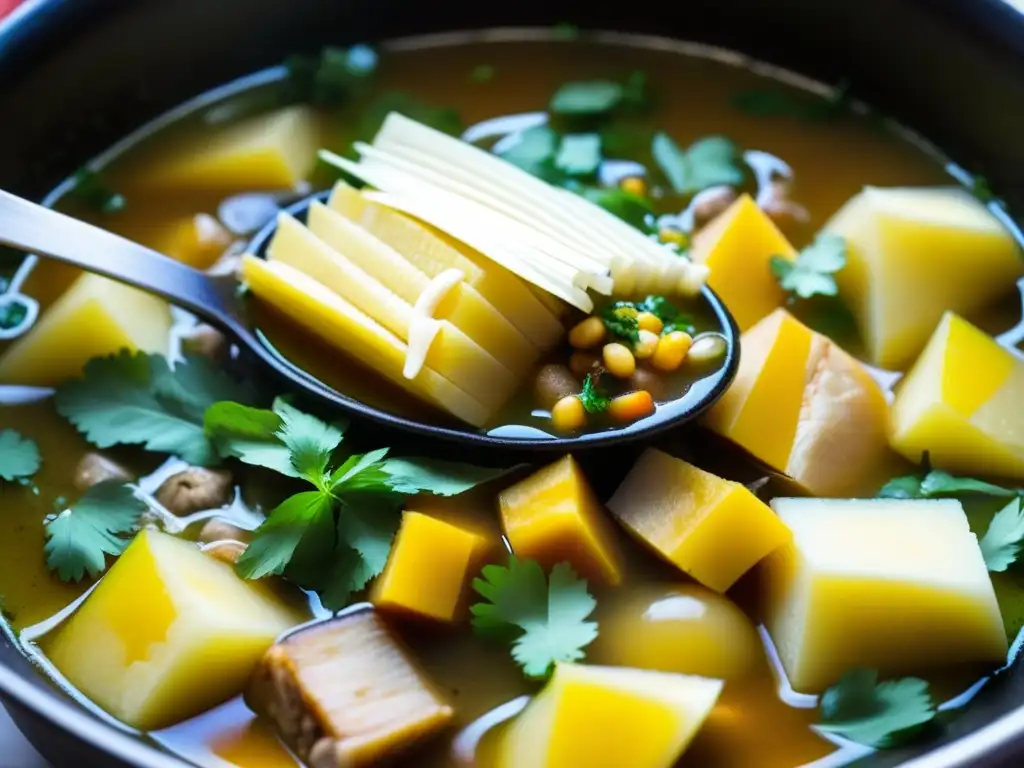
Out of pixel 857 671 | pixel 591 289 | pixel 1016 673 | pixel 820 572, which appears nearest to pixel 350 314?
pixel 591 289

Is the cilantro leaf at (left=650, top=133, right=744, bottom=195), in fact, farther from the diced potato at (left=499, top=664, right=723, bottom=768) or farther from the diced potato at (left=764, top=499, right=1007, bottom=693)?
the diced potato at (left=499, top=664, right=723, bottom=768)

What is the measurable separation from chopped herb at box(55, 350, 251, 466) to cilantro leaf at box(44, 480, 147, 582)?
123 mm

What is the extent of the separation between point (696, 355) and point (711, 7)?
1.36 m

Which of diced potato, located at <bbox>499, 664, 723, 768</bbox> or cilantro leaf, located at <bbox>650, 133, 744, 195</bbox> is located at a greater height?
cilantro leaf, located at <bbox>650, 133, 744, 195</bbox>

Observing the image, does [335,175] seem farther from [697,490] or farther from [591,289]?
[697,490]

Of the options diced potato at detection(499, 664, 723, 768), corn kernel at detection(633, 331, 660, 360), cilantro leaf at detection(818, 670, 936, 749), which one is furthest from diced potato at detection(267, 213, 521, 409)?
cilantro leaf at detection(818, 670, 936, 749)

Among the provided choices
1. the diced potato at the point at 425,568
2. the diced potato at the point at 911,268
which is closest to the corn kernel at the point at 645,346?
the diced potato at the point at 425,568

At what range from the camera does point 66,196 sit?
2.96 metres

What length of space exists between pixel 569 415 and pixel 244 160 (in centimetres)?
124

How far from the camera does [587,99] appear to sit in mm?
3133

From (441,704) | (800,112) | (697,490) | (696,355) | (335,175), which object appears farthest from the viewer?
(800,112)

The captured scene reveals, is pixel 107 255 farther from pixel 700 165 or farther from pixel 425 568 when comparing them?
pixel 700 165

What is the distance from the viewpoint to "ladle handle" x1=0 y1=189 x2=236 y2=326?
7.55 ft

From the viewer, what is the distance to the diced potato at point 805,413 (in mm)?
2344
